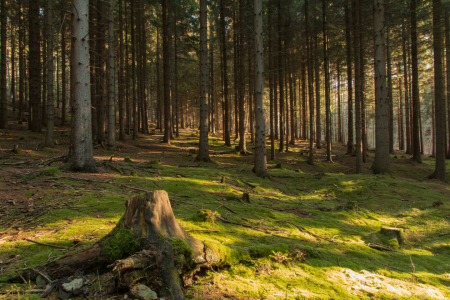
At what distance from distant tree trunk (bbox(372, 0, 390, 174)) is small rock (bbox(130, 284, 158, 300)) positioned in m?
12.7

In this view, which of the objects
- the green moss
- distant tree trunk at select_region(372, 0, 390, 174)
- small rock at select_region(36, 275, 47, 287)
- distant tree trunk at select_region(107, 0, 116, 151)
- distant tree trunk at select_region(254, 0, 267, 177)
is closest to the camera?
small rock at select_region(36, 275, 47, 287)

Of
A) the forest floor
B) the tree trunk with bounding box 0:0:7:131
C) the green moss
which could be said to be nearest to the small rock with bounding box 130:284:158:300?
the forest floor

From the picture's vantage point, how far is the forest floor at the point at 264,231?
304 centimetres

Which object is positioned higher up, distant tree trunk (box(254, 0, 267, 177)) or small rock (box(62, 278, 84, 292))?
distant tree trunk (box(254, 0, 267, 177))

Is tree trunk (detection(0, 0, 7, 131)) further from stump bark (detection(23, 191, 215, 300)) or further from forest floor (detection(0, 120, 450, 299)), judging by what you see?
stump bark (detection(23, 191, 215, 300))

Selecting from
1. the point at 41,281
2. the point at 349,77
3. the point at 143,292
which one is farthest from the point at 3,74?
the point at 349,77

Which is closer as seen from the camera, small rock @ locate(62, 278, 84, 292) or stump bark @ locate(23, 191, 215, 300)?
small rock @ locate(62, 278, 84, 292)

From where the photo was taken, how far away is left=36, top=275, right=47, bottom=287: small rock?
2.51 meters

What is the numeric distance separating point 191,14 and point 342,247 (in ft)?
90.7

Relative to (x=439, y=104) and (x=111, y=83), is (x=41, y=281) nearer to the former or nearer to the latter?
(x=111, y=83)

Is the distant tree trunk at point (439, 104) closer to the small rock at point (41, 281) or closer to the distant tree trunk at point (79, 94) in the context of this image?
the distant tree trunk at point (79, 94)

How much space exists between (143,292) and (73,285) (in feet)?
2.19

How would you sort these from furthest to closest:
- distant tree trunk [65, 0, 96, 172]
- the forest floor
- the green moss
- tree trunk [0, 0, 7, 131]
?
tree trunk [0, 0, 7, 131], distant tree trunk [65, 0, 96, 172], the forest floor, the green moss

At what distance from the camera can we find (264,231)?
4727 millimetres
